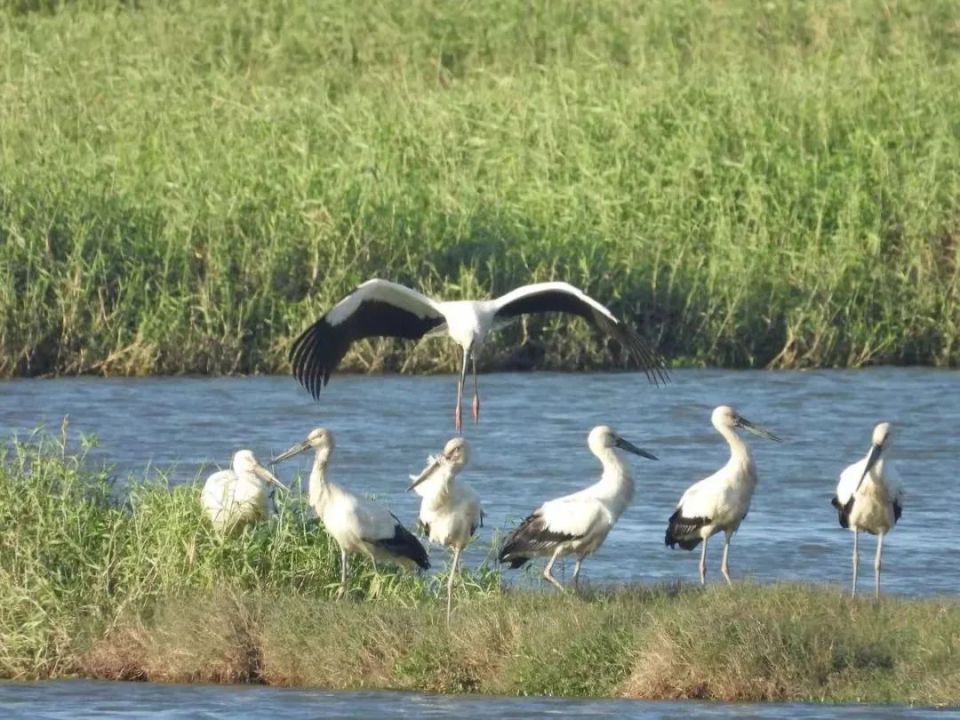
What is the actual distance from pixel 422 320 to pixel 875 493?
3227 millimetres

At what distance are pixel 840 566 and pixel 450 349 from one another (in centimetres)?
571

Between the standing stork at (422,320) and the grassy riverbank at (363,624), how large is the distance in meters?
2.00

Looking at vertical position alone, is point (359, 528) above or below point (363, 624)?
above

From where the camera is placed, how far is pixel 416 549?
9.36 m

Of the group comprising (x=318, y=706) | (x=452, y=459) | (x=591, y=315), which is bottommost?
(x=318, y=706)

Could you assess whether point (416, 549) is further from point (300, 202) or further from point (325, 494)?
point (300, 202)

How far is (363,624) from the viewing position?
8.69 meters

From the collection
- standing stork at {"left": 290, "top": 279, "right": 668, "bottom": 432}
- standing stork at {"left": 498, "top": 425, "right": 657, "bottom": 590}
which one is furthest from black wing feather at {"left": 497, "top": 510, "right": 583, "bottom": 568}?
standing stork at {"left": 290, "top": 279, "right": 668, "bottom": 432}

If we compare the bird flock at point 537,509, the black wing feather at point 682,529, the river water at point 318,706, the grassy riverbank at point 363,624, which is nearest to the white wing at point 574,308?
the bird flock at point 537,509

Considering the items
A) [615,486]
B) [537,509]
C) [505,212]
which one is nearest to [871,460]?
[615,486]

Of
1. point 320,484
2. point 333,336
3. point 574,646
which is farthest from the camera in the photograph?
point 333,336

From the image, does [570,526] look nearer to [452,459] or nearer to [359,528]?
[452,459]

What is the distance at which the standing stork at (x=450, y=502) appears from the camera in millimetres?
9367

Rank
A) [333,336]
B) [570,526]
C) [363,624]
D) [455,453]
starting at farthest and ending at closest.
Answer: [333,336], [455,453], [570,526], [363,624]
